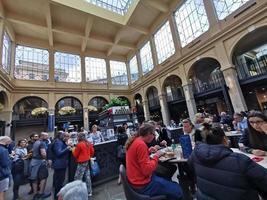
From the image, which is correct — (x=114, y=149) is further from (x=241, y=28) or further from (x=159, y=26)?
(x=159, y=26)

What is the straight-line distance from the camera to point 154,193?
6.09 feet

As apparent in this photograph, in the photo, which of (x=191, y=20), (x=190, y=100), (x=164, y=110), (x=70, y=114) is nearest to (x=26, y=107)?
(x=70, y=114)

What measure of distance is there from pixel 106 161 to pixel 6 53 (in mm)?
13769

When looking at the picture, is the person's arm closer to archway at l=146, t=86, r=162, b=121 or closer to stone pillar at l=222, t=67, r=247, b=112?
stone pillar at l=222, t=67, r=247, b=112

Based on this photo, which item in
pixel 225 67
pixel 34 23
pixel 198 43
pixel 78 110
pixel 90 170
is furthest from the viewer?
pixel 78 110

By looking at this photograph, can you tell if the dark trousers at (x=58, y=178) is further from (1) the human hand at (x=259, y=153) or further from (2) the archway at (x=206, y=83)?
(2) the archway at (x=206, y=83)

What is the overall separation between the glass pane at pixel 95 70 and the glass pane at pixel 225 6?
1321 cm

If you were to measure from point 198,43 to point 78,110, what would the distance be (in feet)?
42.6

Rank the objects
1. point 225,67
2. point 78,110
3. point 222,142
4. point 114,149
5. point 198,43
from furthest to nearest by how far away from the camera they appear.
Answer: point 78,110 < point 198,43 < point 225,67 < point 114,149 < point 222,142

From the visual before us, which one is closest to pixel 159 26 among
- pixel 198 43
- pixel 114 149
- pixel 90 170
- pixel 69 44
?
pixel 198 43

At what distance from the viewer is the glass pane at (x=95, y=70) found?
59.3 ft

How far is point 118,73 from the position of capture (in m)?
20.1

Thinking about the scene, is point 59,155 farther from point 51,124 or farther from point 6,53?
point 6,53

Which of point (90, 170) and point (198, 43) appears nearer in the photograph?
point (90, 170)
